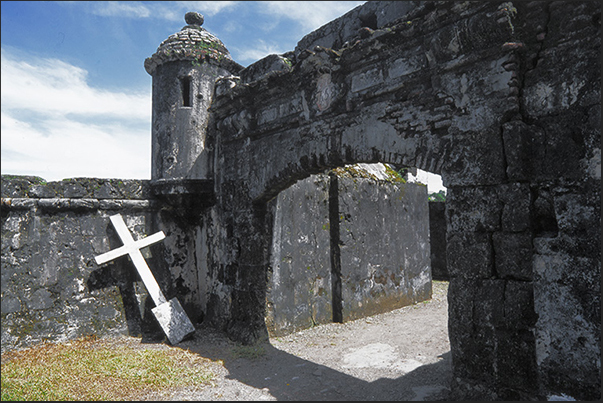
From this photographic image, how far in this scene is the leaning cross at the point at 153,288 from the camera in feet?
17.8

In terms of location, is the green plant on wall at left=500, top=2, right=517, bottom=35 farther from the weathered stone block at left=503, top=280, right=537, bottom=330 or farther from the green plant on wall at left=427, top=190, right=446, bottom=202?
the green plant on wall at left=427, top=190, right=446, bottom=202

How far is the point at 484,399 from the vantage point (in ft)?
10.1

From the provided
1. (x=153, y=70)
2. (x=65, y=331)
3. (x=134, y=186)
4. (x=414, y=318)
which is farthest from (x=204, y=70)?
(x=414, y=318)

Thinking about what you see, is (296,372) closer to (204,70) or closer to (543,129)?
(543,129)

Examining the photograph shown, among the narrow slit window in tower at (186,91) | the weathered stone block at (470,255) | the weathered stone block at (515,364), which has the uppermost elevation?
the narrow slit window in tower at (186,91)

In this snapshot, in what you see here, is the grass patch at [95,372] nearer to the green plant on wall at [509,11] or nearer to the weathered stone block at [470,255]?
the weathered stone block at [470,255]

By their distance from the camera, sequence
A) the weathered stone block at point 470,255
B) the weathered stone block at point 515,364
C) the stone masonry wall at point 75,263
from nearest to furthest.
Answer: the weathered stone block at point 515,364 → the weathered stone block at point 470,255 → the stone masonry wall at point 75,263

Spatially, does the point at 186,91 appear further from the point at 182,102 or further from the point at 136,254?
the point at 136,254

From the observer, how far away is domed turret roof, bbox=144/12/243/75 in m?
6.05

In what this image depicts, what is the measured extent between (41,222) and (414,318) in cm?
580

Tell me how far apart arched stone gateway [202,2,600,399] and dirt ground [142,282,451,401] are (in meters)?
1.09

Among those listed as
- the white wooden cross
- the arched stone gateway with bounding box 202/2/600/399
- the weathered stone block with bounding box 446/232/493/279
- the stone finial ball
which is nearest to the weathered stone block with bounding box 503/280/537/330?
the arched stone gateway with bounding box 202/2/600/399

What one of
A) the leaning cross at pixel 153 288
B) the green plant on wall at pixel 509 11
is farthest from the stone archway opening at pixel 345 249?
the green plant on wall at pixel 509 11

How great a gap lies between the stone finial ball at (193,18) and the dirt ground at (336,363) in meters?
4.81
